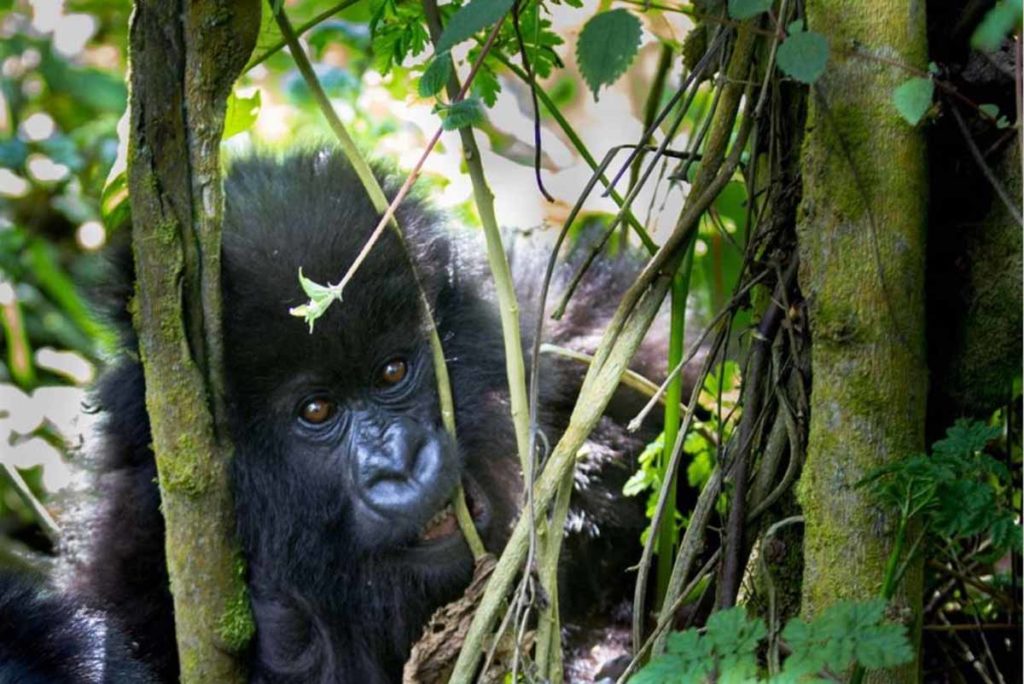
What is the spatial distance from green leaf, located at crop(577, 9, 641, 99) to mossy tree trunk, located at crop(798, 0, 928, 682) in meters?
0.38

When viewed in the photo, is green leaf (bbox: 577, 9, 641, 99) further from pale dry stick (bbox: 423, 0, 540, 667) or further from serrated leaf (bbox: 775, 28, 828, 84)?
pale dry stick (bbox: 423, 0, 540, 667)

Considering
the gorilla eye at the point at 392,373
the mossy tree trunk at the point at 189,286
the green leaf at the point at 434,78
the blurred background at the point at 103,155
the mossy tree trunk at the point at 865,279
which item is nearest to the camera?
the mossy tree trunk at the point at 865,279

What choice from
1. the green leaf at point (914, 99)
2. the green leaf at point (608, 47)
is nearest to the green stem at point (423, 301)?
the green leaf at point (608, 47)

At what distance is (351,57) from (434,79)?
3.55 metres

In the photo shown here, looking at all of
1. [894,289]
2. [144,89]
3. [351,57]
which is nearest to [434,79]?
[144,89]

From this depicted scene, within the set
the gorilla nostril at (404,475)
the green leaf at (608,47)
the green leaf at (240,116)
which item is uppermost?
the green leaf at (240,116)

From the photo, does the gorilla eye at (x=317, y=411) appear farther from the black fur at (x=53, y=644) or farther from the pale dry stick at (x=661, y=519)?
the pale dry stick at (x=661, y=519)

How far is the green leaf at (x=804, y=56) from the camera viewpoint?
1721mm

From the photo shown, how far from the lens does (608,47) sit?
1.70 metres

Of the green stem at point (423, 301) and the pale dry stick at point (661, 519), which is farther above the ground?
the green stem at point (423, 301)

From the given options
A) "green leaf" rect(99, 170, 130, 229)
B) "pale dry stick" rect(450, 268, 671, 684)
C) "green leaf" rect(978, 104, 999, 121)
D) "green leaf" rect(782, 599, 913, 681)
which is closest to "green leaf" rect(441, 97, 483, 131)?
"pale dry stick" rect(450, 268, 671, 684)

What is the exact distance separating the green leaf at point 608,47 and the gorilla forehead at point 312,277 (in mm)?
1405

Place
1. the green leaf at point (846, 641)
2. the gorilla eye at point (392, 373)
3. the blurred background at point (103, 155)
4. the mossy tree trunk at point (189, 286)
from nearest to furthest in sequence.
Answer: the green leaf at point (846, 641) → the mossy tree trunk at point (189, 286) → the gorilla eye at point (392, 373) → the blurred background at point (103, 155)

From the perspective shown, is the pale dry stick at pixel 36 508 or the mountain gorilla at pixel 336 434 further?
the pale dry stick at pixel 36 508
